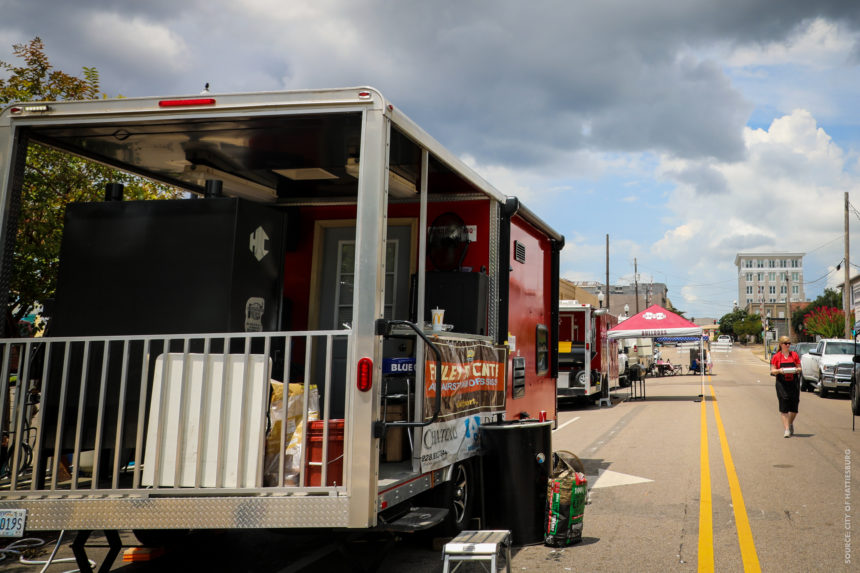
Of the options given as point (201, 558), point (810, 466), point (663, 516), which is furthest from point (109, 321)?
point (810, 466)

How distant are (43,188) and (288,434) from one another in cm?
632

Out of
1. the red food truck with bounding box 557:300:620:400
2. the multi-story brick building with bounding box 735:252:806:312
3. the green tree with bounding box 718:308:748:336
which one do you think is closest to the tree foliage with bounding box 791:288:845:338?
the green tree with bounding box 718:308:748:336

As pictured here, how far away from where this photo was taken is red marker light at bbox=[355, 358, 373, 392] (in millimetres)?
4188

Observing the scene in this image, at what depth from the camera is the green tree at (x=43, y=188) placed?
8.37 metres

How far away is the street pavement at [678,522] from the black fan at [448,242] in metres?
2.57

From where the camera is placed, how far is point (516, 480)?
240 inches

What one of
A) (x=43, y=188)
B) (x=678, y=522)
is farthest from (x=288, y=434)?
(x=43, y=188)

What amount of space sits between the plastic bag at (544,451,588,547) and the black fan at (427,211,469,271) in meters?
2.24

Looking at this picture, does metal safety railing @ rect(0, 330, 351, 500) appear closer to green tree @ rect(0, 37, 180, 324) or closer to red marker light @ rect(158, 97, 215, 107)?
red marker light @ rect(158, 97, 215, 107)

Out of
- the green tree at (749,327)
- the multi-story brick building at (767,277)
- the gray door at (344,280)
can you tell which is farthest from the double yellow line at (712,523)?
the multi-story brick building at (767,277)

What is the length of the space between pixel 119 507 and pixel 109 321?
1.54m

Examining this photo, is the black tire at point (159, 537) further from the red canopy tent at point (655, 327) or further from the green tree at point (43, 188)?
the red canopy tent at point (655, 327)

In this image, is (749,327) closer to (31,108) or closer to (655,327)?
(655,327)

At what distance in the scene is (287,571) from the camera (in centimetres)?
530
